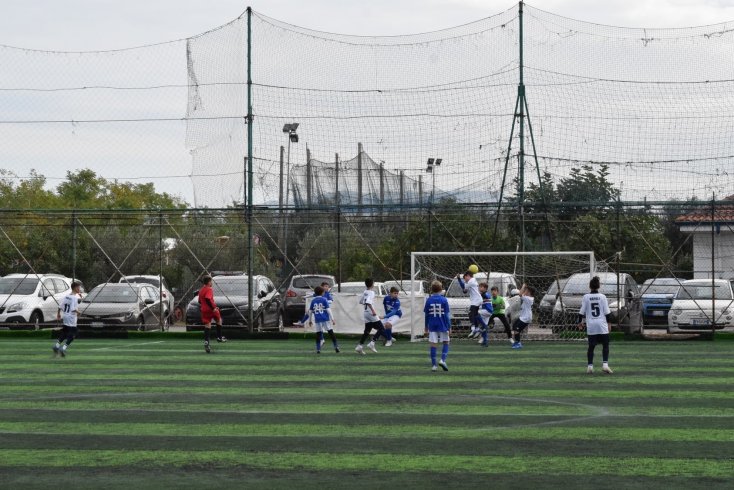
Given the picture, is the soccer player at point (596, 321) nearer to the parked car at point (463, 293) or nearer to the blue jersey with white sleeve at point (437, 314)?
the blue jersey with white sleeve at point (437, 314)

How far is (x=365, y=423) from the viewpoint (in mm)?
13406

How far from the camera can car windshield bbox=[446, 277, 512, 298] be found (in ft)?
105

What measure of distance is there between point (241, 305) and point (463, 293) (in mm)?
6072

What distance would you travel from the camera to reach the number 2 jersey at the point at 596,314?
19.8 m

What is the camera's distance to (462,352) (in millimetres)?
25203

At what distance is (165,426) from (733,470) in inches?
246

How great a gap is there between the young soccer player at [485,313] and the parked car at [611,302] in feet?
9.80

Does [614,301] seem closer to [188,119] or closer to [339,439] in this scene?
[188,119]

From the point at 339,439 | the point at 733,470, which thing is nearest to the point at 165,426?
the point at 339,439

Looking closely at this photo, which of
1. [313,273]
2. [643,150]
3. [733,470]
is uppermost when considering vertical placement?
[643,150]

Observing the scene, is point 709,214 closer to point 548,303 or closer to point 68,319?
point 548,303

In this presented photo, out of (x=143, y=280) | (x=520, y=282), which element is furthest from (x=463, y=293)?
(x=143, y=280)

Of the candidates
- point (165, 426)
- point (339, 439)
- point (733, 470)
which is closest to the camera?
point (733, 470)

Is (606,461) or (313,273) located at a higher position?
(313,273)
